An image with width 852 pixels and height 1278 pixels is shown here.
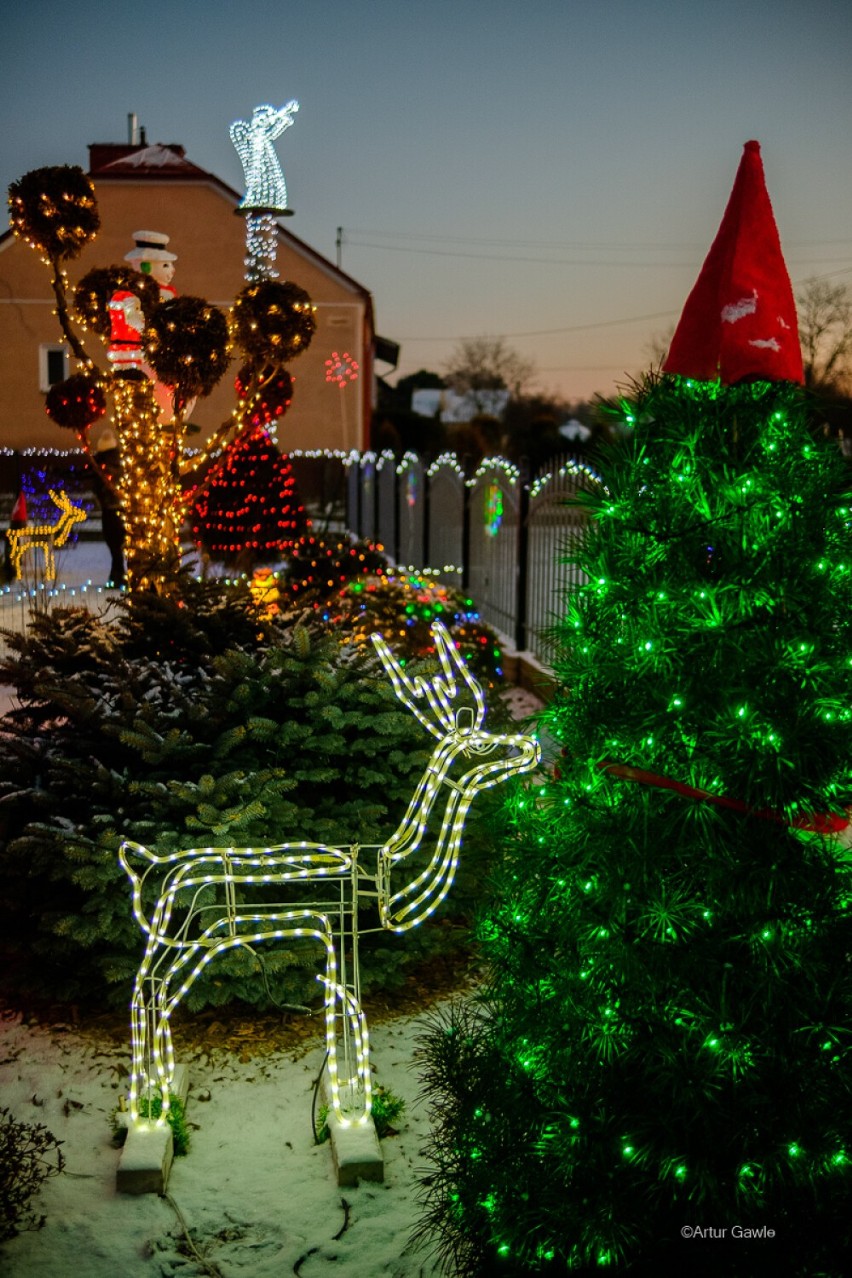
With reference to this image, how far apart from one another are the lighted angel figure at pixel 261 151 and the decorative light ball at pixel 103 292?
7531mm

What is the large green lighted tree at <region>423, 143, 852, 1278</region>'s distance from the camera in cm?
254

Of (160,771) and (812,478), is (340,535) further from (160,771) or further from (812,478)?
(812,478)

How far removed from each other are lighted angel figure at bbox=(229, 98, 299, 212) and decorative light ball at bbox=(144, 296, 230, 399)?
885 cm

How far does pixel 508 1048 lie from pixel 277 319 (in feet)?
27.8

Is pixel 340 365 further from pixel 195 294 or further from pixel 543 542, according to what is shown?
pixel 543 542

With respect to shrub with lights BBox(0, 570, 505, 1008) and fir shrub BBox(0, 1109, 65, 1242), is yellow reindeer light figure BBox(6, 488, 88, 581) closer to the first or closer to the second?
shrub with lights BBox(0, 570, 505, 1008)

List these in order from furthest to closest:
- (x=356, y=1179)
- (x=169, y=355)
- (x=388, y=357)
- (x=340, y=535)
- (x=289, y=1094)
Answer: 1. (x=388, y=357)
2. (x=340, y=535)
3. (x=169, y=355)
4. (x=289, y=1094)
5. (x=356, y=1179)

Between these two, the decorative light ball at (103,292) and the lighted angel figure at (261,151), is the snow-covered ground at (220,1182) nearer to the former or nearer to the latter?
the decorative light ball at (103,292)

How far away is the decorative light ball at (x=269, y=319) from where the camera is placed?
10.3 m

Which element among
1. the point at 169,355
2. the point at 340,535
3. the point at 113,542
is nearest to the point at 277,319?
the point at 169,355

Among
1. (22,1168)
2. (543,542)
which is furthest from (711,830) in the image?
(543,542)

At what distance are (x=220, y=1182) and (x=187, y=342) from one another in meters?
7.41

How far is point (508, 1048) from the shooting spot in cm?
303

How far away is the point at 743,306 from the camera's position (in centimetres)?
267
